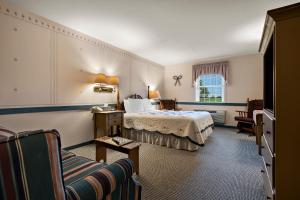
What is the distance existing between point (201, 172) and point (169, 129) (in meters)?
1.28

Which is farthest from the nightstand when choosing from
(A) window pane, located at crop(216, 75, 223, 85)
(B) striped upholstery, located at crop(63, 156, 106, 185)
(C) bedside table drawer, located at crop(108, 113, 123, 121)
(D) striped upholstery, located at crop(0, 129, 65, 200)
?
(A) window pane, located at crop(216, 75, 223, 85)

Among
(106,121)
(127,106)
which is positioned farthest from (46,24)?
(127,106)

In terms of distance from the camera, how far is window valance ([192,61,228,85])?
5.51 meters

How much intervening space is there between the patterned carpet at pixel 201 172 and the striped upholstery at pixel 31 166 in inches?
55.4

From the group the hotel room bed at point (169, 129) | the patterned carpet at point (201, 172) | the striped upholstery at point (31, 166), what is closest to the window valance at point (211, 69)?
the hotel room bed at point (169, 129)

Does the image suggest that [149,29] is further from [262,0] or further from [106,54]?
[262,0]

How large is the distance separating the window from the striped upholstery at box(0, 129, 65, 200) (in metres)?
5.93

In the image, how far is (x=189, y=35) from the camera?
12.0 feet

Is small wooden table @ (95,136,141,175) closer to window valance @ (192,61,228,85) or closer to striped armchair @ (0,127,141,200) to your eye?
striped armchair @ (0,127,141,200)

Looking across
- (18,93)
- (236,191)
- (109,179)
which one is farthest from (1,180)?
(18,93)

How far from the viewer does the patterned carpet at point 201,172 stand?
6.09ft

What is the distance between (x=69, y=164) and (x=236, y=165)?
250 centimetres

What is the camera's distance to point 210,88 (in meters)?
6.01

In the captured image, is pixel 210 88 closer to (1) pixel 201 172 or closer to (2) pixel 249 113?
(2) pixel 249 113
